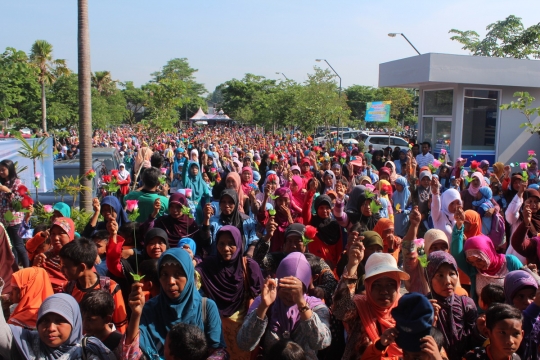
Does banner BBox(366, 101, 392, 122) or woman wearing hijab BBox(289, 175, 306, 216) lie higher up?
banner BBox(366, 101, 392, 122)

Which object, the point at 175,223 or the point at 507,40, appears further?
the point at 507,40

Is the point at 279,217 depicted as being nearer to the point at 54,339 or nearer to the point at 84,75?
the point at 54,339

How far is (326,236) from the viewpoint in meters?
5.27

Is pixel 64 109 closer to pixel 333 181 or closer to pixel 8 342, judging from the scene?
pixel 333 181

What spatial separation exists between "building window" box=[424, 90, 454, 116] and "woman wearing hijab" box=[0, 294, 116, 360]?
1679cm

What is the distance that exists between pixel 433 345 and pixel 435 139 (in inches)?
680

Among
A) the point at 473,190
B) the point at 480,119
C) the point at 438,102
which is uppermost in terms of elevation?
the point at 438,102

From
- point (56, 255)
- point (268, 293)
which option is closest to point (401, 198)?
point (56, 255)

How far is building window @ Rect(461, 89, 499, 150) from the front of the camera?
17484mm

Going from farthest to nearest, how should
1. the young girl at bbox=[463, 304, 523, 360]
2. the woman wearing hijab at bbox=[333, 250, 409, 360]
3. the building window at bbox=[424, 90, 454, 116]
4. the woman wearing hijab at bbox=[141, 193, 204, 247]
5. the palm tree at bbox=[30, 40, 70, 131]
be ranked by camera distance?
the palm tree at bbox=[30, 40, 70, 131] < the building window at bbox=[424, 90, 454, 116] < the woman wearing hijab at bbox=[141, 193, 204, 247] < the woman wearing hijab at bbox=[333, 250, 409, 360] < the young girl at bbox=[463, 304, 523, 360]

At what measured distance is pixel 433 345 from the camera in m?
2.45

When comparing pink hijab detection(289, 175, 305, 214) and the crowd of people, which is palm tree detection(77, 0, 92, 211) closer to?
the crowd of people

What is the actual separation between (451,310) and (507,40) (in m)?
42.9

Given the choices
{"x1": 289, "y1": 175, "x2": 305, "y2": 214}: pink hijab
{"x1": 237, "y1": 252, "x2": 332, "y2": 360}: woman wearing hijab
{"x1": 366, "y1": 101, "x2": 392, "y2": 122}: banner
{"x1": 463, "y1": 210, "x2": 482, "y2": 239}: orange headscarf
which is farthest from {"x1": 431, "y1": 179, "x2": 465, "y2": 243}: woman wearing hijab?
{"x1": 366, "y1": 101, "x2": 392, "y2": 122}: banner
